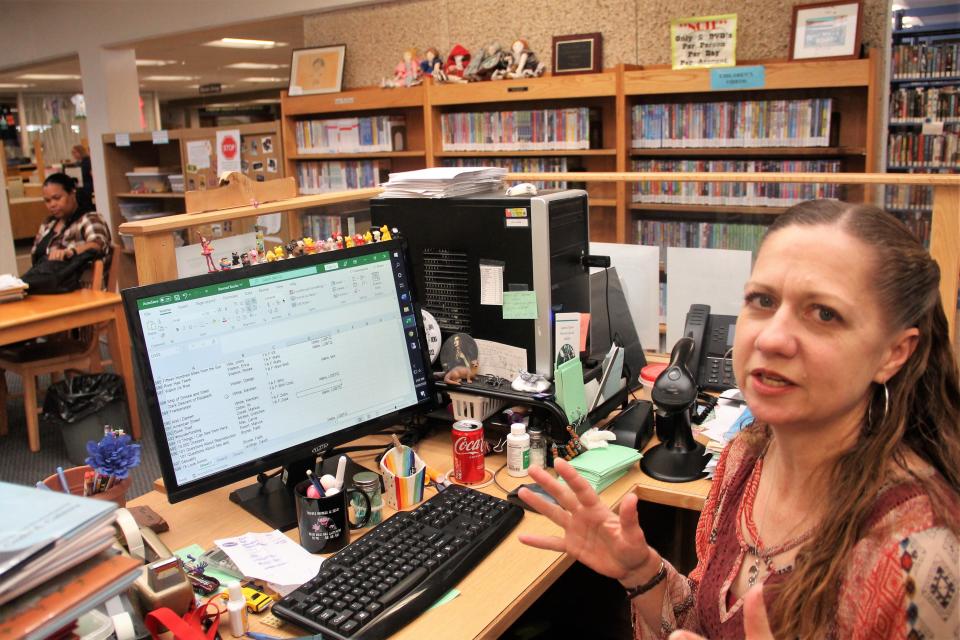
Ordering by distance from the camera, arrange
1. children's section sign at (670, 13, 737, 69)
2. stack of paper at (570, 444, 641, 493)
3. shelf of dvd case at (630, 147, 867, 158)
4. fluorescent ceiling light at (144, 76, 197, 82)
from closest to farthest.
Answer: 1. stack of paper at (570, 444, 641, 493)
2. shelf of dvd case at (630, 147, 867, 158)
3. children's section sign at (670, 13, 737, 69)
4. fluorescent ceiling light at (144, 76, 197, 82)

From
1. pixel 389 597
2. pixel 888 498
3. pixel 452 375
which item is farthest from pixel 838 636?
pixel 452 375

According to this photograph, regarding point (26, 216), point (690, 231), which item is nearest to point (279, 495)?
point (690, 231)

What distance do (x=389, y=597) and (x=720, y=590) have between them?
496 millimetres

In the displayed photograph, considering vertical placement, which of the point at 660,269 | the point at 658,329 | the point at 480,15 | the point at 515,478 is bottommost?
the point at 515,478

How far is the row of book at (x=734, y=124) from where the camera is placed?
3883mm

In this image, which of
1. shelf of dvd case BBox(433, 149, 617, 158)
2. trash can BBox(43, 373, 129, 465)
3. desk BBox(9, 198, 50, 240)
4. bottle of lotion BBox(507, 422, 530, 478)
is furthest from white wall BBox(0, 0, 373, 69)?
bottle of lotion BBox(507, 422, 530, 478)

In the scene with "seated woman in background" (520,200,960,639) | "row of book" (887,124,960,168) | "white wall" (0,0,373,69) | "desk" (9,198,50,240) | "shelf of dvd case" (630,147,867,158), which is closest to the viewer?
"seated woman in background" (520,200,960,639)

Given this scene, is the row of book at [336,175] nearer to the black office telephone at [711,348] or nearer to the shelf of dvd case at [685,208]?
the shelf of dvd case at [685,208]

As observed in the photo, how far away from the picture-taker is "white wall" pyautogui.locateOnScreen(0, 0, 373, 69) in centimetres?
587

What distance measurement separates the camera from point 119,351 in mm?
4062

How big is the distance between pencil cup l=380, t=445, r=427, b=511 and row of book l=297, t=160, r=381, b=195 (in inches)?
161

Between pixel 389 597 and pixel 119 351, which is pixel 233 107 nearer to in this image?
pixel 119 351

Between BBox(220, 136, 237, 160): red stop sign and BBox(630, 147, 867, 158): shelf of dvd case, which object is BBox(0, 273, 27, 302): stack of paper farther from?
BBox(630, 147, 867, 158): shelf of dvd case

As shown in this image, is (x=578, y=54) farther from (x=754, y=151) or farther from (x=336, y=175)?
(x=336, y=175)
